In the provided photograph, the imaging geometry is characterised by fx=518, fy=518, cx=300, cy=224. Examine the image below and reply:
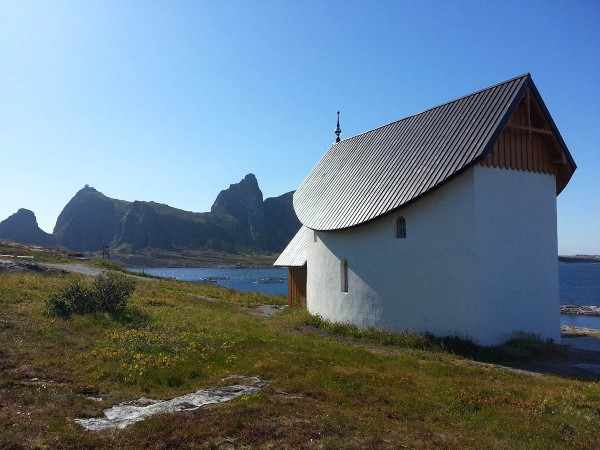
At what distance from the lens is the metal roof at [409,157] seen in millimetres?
17672

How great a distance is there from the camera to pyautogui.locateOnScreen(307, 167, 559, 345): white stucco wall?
1709 cm

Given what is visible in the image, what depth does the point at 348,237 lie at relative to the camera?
70.7 feet

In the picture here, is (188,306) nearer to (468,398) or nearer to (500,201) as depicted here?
(500,201)

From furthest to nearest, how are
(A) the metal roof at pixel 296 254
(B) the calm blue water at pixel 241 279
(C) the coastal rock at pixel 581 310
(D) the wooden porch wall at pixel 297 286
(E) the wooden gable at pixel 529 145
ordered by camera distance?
(B) the calm blue water at pixel 241 279 < (C) the coastal rock at pixel 581 310 < (D) the wooden porch wall at pixel 297 286 < (A) the metal roof at pixel 296 254 < (E) the wooden gable at pixel 529 145

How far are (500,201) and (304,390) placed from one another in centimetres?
1094

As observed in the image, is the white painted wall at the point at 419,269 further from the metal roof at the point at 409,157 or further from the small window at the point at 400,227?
the metal roof at the point at 409,157

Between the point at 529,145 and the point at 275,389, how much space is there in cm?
1386

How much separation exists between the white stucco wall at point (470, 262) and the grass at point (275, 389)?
1.07 metres

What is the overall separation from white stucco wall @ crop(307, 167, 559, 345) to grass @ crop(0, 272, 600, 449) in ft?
3.51

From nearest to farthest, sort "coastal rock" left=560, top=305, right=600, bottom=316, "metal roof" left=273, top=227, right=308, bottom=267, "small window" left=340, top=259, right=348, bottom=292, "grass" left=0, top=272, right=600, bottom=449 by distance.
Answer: "grass" left=0, top=272, right=600, bottom=449 < "small window" left=340, top=259, right=348, bottom=292 < "metal roof" left=273, top=227, right=308, bottom=267 < "coastal rock" left=560, top=305, right=600, bottom=316

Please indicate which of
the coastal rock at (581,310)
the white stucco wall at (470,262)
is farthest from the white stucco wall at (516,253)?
the coastal rock at (581,310)

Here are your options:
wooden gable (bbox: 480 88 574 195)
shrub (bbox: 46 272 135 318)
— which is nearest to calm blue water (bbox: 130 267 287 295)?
shrub (bbox: 46 272 135 318)

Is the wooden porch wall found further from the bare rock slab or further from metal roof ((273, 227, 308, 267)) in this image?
the bare rock slab

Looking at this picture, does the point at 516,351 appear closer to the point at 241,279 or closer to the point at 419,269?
the point at 419,269
